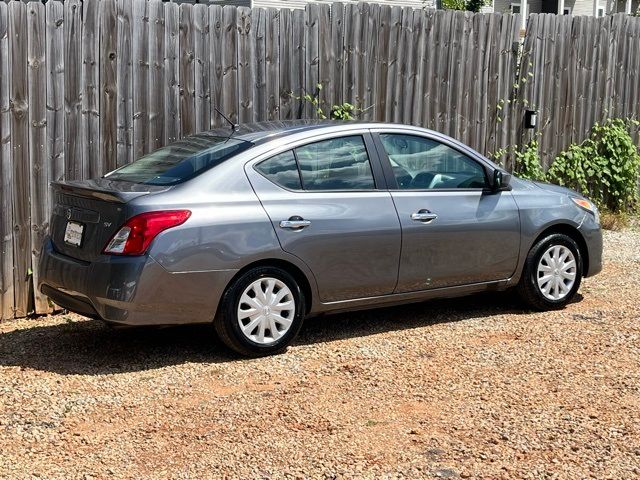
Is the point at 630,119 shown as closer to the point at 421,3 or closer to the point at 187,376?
the point at 187,376

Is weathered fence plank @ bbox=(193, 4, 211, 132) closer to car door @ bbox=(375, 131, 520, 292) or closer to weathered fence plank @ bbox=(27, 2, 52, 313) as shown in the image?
weathered fence plank @ bbox=(27, 2, 52, 313)

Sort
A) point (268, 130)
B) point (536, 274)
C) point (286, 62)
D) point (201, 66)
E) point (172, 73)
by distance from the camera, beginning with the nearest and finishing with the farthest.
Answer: point (268, 130)
point (536, 274)
point (172, 73)
point (201, 66)
point (286, 62)

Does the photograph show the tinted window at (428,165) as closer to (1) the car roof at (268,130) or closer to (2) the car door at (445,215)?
(2) the car door at (445,215)

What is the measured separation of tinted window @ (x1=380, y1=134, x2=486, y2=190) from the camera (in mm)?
7164

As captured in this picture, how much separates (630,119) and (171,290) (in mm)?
8033

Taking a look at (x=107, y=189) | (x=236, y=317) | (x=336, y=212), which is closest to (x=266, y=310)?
(x=236, y=317)

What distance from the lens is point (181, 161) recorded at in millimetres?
6629

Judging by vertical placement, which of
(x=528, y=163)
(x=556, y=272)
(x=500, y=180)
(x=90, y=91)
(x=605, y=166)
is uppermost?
(x=90, y=91)

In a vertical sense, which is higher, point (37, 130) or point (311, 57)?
point (311, 57)

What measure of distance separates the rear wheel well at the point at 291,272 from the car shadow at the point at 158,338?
1.44ft

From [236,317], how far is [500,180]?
240 cm

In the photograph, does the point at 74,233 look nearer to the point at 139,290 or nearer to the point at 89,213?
the point at 89,213

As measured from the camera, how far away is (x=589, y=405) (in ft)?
18.3

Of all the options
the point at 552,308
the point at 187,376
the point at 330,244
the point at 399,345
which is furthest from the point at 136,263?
the point at 552,308
